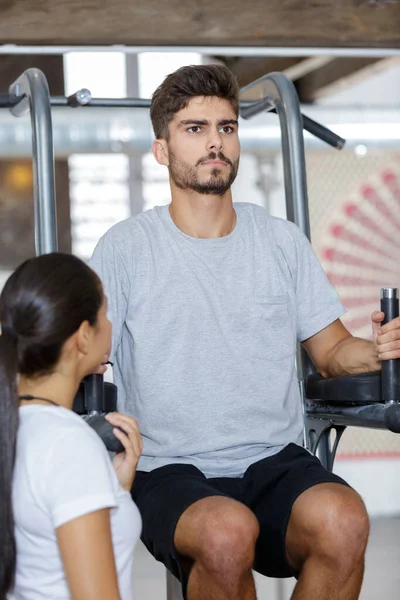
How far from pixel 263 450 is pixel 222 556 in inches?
14.6

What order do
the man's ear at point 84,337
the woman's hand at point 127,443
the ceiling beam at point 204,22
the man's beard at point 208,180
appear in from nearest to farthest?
the man's ear at point 84,337 → the woman's hand at point 127,443 → the man's beard at point 208,180 → the ceiling beam at point 204,22

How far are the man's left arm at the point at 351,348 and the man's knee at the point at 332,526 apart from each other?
33 centimetres

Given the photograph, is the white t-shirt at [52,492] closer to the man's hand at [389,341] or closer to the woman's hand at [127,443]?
the woman's hand at [127,443]

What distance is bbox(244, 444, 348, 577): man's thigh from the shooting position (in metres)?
1.78

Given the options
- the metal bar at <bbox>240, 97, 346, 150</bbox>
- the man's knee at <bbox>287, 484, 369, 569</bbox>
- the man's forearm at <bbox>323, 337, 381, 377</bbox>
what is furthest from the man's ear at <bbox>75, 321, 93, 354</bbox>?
the metal bar at <bbox>240, 97, 346, 150</bbox>

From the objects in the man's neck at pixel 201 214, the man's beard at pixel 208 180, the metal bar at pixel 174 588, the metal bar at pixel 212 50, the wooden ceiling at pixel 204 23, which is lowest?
the metal bar at pixel 174 588

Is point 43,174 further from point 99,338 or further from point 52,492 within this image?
point 52,492

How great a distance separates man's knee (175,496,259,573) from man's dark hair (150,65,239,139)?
82 cm

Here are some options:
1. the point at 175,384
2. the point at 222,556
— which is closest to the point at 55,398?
the point at 222,556

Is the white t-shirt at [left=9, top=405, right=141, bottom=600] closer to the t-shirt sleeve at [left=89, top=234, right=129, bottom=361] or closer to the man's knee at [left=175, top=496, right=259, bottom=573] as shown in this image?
the man's knee at [left=175, top=496, right=259, bottom=573]

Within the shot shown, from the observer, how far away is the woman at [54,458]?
123 centimetres

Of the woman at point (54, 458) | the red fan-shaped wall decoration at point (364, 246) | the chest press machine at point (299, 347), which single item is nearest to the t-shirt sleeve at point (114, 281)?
the chest press machine at point (299, 347)

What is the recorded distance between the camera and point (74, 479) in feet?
4.08

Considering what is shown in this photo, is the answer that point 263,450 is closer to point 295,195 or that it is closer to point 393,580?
point 295,195
